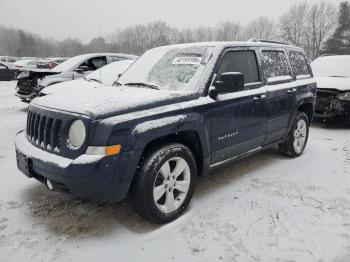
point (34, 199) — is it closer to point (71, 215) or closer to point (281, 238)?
point (71, 215)

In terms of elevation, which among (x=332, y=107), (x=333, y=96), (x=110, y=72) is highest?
(x=110, y=72)

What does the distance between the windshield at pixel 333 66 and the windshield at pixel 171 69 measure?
5916mm

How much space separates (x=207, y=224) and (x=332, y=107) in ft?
18.4

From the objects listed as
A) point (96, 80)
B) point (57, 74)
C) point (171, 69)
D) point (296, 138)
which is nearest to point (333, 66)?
point (296, 138)

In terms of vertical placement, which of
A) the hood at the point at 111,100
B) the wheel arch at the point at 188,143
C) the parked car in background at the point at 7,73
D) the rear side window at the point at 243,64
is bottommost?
the parked car in background at the point at 7,73

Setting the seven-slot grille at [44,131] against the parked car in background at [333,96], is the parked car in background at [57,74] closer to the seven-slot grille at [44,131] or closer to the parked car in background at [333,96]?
the parked car in background at [333,96]

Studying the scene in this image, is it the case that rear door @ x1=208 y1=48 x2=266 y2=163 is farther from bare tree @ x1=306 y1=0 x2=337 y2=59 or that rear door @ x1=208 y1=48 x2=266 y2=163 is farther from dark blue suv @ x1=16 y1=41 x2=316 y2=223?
bare tree @ x1=306 y1=0 x2=337 y2=59

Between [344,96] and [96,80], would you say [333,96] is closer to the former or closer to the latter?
[344,96]

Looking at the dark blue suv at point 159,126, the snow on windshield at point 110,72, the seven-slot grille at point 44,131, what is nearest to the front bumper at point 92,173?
the dark blue suv at point 159,126

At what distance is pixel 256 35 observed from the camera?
70.1m

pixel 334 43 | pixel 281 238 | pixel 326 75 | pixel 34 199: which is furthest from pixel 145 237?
pixel 334 43

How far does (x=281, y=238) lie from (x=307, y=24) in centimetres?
6533

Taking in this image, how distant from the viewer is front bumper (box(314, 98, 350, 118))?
771 centimetres

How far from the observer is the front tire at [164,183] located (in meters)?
3.16
